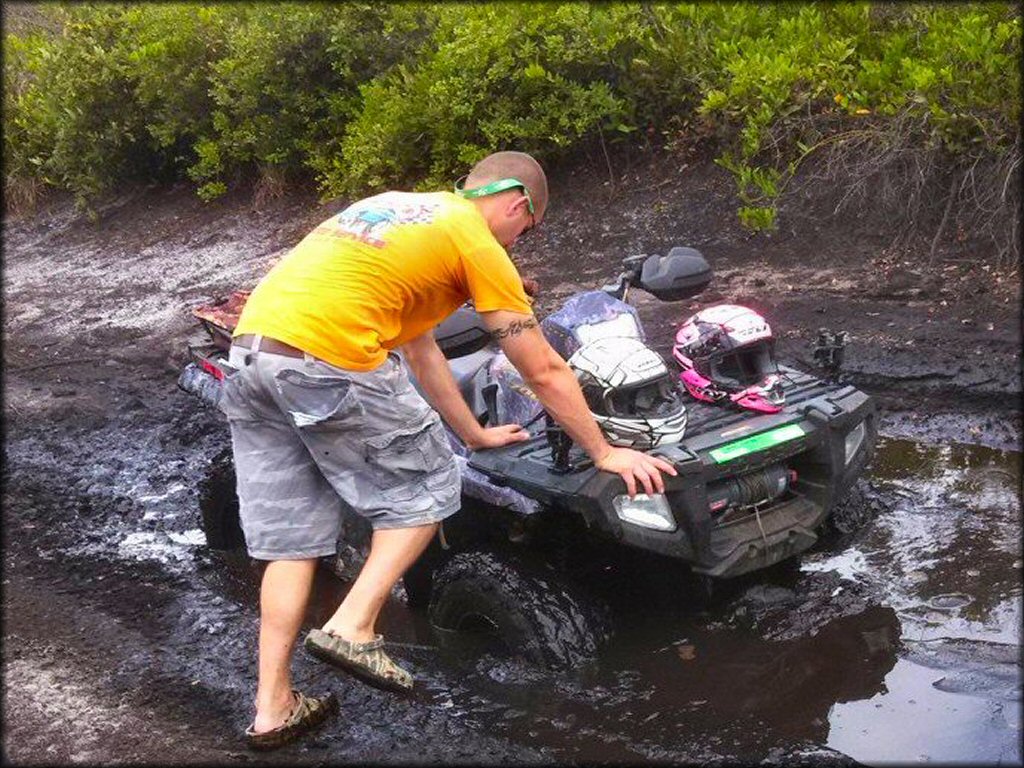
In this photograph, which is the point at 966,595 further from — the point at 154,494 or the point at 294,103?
the point at 294,103

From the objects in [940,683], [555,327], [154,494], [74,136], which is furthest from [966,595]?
[74,136]

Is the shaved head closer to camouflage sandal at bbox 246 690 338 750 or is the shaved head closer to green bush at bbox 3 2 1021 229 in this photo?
camouflage sandal at bbox 246 690 338 750

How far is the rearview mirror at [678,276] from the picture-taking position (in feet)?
15.3

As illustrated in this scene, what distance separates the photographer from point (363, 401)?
3.88 meters

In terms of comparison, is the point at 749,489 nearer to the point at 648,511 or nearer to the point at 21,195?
the point at 648,511

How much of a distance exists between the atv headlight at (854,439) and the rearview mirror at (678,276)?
78 cm

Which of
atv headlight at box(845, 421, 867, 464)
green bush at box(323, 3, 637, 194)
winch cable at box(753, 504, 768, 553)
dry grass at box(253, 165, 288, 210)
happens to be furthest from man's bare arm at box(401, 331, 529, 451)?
dry grass at box(253, 165, 288, 210)

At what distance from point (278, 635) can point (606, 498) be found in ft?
3.77

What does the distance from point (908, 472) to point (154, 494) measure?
12.8 ft

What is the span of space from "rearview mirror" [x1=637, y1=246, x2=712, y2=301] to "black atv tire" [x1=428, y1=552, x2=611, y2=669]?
1.15 metres

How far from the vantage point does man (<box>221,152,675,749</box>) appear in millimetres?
3865

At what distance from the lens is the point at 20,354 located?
969 centimetres

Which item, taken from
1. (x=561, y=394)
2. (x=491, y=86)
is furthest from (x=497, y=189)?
(x=491, y=86)

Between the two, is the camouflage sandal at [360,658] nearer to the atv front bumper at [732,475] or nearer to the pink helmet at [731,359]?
the atv front bumper at [732,475]
